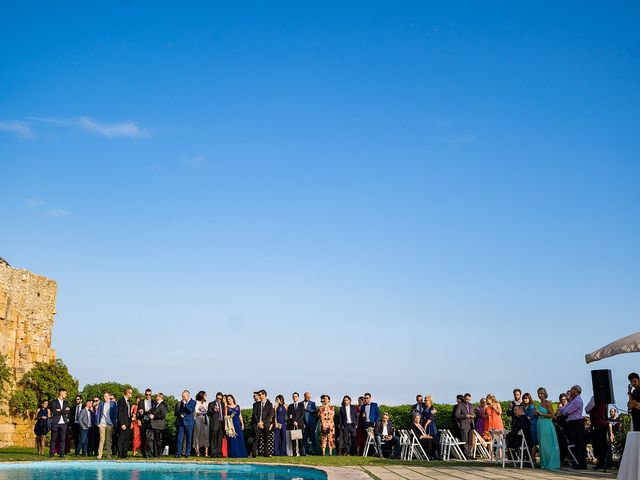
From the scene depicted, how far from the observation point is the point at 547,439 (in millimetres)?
13930

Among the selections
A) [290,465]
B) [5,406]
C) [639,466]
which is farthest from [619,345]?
[5,406]

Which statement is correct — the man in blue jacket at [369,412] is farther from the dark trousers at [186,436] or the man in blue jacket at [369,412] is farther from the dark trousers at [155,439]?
the dark trousers at [155,439]

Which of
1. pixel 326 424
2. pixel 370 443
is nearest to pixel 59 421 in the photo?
pixel 326 424

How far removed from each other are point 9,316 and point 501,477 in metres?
21.7

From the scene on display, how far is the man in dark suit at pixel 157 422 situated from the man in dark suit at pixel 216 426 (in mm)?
1285

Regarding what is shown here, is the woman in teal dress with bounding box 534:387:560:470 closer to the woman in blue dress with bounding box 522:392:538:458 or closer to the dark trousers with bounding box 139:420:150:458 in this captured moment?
the woman in blue dress with bounding box 522:392:538:458

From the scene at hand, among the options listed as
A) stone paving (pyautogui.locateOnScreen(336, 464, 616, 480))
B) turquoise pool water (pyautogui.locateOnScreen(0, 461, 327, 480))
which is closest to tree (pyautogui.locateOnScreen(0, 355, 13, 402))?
turquoise pool water (pyautogui.locateOnScreen(0, 461, 327, 480))

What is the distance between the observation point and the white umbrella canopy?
11.6 meters

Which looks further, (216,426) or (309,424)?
(309,424)

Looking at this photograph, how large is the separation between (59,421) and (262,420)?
549cm

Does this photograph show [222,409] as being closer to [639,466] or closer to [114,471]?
[114,471]

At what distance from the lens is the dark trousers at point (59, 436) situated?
735 inches

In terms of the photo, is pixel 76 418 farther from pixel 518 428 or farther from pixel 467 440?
pixel 518 428

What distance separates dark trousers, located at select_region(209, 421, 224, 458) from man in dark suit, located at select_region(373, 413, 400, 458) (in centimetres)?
424
